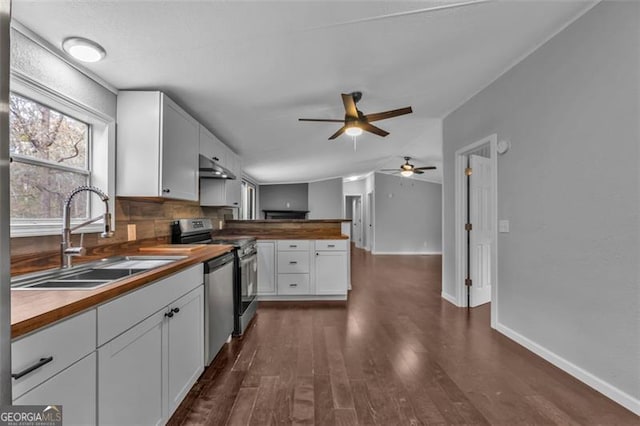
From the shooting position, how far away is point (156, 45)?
5.39 ft

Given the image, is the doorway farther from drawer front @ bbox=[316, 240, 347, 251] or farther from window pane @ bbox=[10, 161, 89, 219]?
window pane @ bbox=[10, 161, 89, 219]

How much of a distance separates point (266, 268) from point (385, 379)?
2197 mm

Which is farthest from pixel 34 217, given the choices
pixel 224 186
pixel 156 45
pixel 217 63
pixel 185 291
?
pixel 224 186

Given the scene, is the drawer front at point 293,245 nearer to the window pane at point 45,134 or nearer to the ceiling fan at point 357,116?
the ceiling fan at point 357,116

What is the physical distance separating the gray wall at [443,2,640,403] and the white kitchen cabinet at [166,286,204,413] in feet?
8.57

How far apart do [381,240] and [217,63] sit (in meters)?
7.37

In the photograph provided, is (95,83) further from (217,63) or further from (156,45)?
(217,63)

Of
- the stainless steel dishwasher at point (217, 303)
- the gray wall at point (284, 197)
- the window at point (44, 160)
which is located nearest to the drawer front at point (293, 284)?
the stainless steel dishwasher at point (217, 303)

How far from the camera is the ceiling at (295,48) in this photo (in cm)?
145

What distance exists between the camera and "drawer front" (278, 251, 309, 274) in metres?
3.75

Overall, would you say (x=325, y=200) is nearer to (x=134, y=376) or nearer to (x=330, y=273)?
(x=330, y=273)

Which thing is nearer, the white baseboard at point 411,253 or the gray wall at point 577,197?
the gray wall at point 577,197

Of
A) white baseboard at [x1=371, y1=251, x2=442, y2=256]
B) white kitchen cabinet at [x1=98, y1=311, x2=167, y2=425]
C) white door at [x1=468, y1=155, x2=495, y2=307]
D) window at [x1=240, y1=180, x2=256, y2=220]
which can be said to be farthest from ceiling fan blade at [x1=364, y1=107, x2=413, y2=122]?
white baseboard at [x1=371, y1=251, x2=442, y2=256]

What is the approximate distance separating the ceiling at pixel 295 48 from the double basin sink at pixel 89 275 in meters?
1.22
